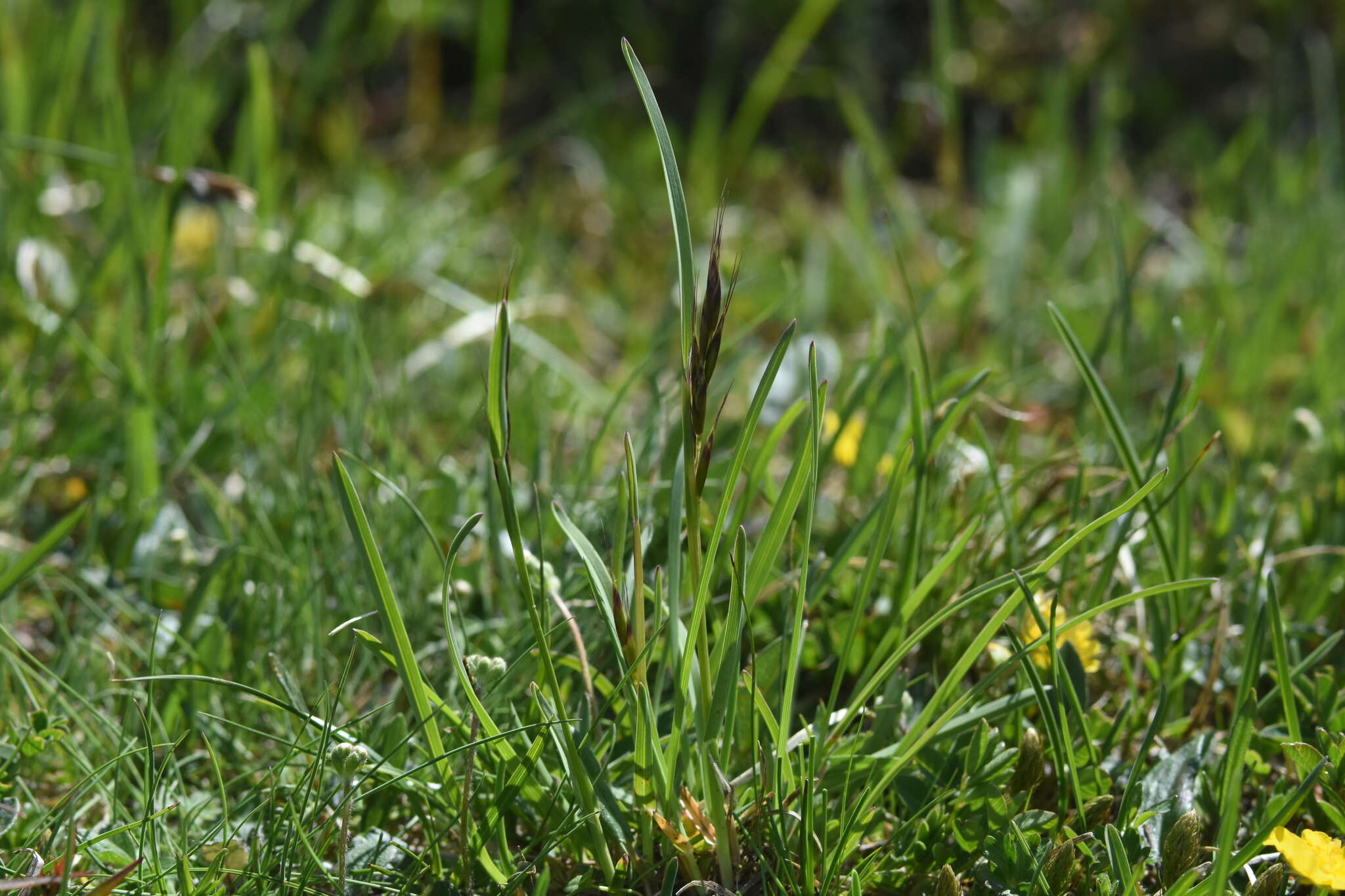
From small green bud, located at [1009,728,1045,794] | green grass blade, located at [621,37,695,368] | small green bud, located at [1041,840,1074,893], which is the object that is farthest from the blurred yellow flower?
small green bud, located at [1041,840,1074,893]

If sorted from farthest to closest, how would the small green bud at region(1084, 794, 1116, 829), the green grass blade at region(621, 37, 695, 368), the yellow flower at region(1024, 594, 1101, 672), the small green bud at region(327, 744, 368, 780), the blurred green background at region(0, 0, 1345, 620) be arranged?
the blurred green background at region(0, 0, 1345, 620)
the yellow flower at region(1024, 594, 1101, 672)
the small green bud at region(1084, 794, 1116, 829)
the small green bud at region(327, 744, 368, 780)
the green grass blade at region(621, 37, 695, 368)

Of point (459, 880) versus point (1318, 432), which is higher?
point (1318, 432)

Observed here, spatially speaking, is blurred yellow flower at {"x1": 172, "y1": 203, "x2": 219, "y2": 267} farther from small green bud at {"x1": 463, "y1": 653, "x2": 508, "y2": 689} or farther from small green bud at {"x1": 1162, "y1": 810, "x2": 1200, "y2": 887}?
small green bud at {"x1": 1162, "y1": 810, "x2": 1200, "y2": 887}

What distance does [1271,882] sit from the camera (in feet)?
3.43

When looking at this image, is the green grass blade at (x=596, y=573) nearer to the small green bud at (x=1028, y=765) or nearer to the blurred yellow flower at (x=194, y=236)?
the small green bud at (x=1028, y=765)

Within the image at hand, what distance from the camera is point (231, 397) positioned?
1.88 meters

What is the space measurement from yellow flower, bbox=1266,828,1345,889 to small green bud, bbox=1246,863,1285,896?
0.02 m

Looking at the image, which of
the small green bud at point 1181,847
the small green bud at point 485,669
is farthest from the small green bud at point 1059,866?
the small green bud at point 485,669

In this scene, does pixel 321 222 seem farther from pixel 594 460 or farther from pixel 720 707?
pixel 720 707

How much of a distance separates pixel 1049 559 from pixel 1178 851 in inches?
12.9

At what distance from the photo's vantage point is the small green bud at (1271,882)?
41.0 inches

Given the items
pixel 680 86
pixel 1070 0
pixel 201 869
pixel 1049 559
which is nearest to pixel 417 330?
pixel 201 869

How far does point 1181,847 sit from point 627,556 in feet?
2.47

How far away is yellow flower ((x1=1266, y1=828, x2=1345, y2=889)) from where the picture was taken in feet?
3.17
